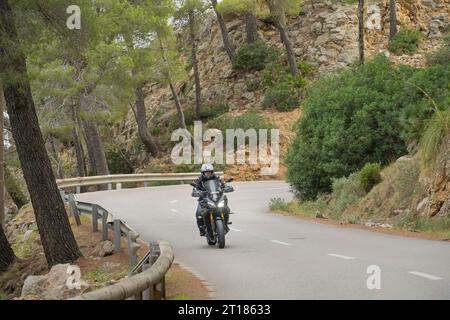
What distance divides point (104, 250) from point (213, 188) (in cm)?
293

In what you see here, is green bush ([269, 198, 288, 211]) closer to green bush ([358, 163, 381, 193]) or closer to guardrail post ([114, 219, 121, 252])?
green bush ([358, 163, 381, 193])

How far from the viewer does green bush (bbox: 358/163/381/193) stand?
2266cm

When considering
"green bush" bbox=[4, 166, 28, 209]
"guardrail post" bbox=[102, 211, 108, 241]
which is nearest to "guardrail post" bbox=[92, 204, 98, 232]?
"guardrail post" bbox=[102, 211, 108, 241]

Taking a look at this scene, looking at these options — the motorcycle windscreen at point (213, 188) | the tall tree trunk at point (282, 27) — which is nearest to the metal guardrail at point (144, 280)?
the motorcycle windscreen at point (213, 188)

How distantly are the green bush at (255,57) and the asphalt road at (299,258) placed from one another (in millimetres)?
28296

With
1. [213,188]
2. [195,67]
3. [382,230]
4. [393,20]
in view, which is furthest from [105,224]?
[393,20]

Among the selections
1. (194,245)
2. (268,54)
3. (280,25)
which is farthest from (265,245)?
(268,54)

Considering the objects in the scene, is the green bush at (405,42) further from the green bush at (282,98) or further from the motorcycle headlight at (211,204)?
the motorcycle headlight at (211,204)

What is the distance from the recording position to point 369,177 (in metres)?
22.7

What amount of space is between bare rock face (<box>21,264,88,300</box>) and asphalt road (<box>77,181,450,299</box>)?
2014 millimetres

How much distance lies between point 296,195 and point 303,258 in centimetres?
1426

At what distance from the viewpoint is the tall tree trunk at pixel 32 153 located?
15.7 meters

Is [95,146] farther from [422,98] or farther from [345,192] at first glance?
[422,98]
